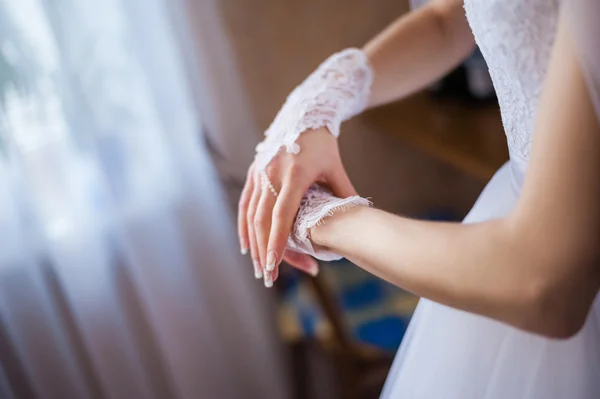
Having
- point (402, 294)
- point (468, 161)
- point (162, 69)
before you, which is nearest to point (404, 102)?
point (468, 161)

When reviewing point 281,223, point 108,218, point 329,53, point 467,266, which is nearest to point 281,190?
point 281,223

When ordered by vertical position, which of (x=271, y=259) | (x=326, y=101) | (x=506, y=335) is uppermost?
(x=326, y=101)

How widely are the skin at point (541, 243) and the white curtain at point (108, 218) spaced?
2.67 feet

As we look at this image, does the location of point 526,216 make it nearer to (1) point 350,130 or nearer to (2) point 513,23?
(2) point 513,23

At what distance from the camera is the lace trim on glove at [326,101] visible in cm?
68

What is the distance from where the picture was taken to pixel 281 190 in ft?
Answer: 2.07

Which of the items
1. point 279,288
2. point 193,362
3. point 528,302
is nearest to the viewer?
point 528,302

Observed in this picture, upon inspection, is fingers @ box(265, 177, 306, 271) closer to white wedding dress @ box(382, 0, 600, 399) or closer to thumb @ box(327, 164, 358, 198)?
thumb @ box(327, 164, 358, 198)

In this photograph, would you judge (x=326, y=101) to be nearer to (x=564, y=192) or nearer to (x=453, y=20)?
(x=453, y=20)

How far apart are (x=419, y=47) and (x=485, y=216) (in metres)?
0.21

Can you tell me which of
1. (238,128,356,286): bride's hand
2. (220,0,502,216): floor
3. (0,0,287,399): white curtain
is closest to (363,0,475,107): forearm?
(238,128,356,286): bride's hand

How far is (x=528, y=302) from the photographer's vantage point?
0.43 meters

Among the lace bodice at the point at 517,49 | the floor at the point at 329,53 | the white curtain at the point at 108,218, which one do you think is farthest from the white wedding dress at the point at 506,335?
the floor at the point at 329,53

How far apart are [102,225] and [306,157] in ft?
2.27
